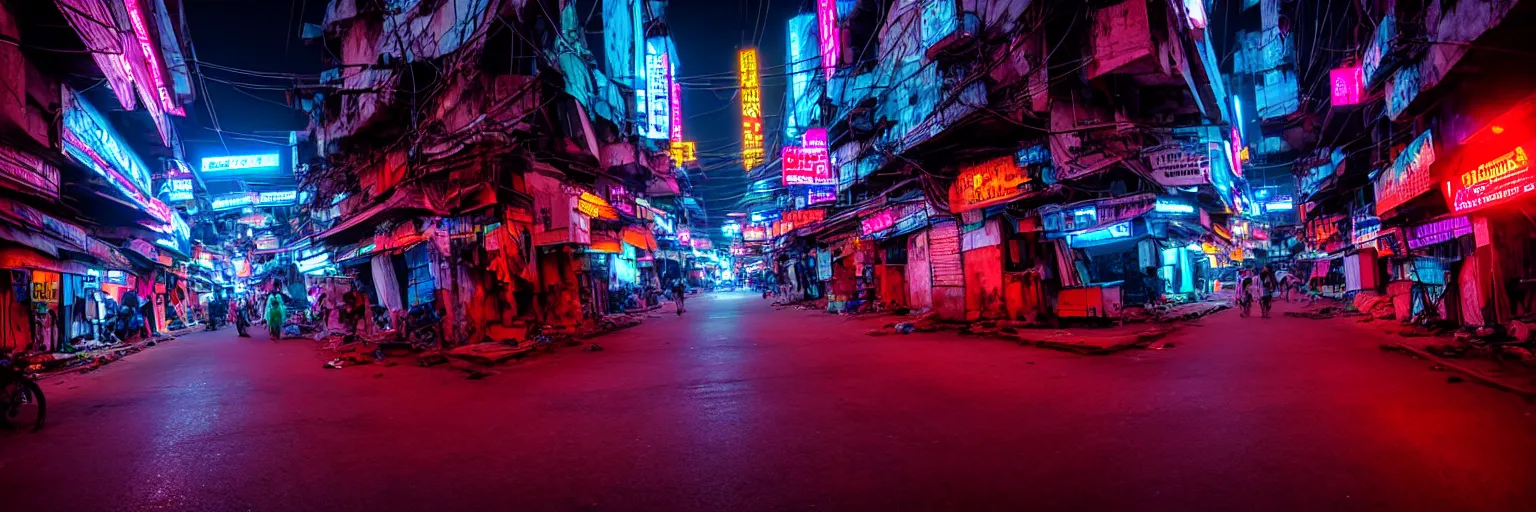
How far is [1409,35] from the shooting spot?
895 cm

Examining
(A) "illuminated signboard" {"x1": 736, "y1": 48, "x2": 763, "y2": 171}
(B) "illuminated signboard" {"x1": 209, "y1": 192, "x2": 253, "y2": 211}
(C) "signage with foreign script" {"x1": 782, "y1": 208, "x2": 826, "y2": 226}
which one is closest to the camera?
(C) "signage with foreign script" {"x1": 782, "y1": 208, "x2": 826, "y2": 226}

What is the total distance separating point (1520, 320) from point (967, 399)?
910 cm

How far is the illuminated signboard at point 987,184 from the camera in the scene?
46.9 feet

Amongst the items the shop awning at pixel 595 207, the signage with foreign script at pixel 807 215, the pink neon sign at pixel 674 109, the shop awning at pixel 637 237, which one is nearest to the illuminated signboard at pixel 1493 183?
the shop awning at pixel 595 207

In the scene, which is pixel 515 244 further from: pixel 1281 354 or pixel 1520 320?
pixel 1520 320

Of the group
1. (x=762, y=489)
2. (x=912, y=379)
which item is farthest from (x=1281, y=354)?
(x=762, y=489)

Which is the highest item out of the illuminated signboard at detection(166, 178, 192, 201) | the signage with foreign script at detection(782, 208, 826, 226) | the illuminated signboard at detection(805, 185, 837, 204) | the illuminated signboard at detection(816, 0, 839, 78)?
the illuminated signboard at detection(816, 0, 839, 78)

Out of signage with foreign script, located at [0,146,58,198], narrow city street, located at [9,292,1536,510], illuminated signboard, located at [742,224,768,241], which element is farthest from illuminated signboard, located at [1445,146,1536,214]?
illuminated signboard, located at [742,224,768,241]

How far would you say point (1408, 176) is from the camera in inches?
427

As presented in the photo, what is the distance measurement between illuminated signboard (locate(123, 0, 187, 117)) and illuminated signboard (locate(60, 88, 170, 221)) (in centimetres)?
157

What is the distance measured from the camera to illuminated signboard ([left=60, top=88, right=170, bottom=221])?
46.7 feet

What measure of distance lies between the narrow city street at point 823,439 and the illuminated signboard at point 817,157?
13.0 metres

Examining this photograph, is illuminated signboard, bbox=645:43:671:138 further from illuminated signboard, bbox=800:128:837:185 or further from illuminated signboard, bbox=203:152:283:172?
illuminated signboard, bbox=203:152:283:172

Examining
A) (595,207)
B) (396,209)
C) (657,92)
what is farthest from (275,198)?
(595,207)
